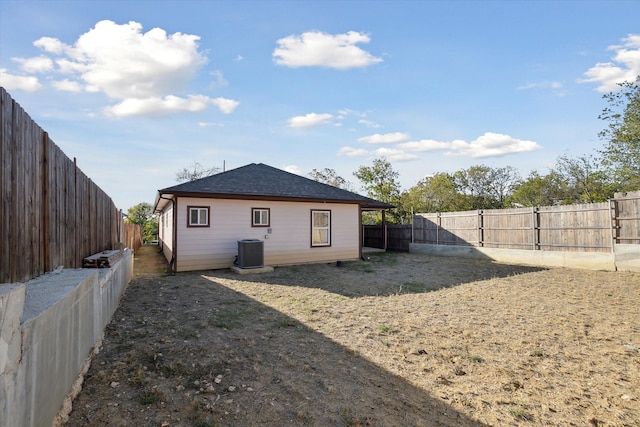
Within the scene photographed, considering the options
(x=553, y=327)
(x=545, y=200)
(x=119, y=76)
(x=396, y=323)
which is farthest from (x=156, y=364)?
(x=545, y=200)

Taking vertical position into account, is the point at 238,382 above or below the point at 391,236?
below

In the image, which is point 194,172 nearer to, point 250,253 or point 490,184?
point 250,253

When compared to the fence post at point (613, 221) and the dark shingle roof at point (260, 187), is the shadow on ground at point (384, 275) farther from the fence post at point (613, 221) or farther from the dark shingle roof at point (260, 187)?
the dark shingle roof at point (260, 187)

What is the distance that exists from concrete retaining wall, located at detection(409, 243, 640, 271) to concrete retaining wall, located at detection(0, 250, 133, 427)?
1358 centimetres

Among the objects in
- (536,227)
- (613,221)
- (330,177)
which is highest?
(330,177)

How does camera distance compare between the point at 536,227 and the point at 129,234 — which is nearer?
the point at 536,227

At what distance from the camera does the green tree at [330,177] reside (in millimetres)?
31000

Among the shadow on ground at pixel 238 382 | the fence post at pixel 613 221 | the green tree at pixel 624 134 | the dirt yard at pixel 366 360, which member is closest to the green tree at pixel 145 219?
the dirt yard at pixel 366 360

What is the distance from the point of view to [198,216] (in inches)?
412

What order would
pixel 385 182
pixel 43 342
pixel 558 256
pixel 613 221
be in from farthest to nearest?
pixel 385 182
pixel 558 256
pixel 613 221
pixel 43 342

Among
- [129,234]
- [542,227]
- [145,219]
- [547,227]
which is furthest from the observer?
[145,219]

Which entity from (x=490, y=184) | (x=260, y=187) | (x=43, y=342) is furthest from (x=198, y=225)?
(x=490, y=184)

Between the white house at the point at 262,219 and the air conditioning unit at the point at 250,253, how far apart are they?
0.26m

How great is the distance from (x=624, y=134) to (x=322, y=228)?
677 inches
